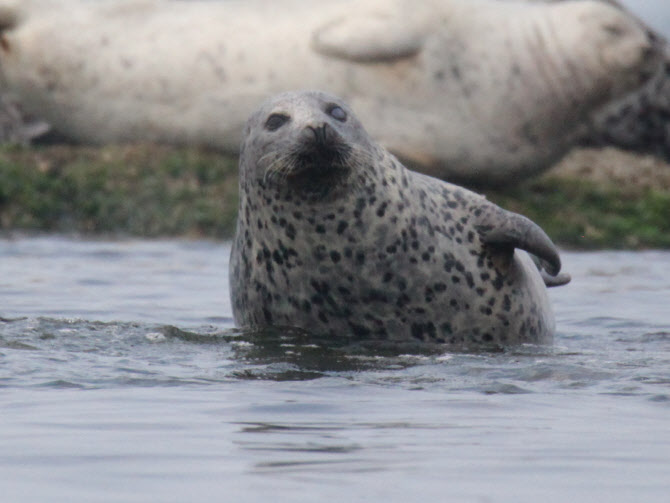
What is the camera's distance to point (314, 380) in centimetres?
489

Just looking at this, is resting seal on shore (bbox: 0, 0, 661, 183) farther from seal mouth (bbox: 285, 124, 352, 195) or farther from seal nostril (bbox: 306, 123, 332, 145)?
seal nostril (bbox: 306, 123, 332, 145)

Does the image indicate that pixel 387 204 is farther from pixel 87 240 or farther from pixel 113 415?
pixel 87 240

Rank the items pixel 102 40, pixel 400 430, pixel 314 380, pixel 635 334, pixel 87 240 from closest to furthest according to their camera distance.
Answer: pixel 400 430 < pixel 314 380 < pixel 635 334 < pixel 87 240 < pixel 102 40

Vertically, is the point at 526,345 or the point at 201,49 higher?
the point at 201,49

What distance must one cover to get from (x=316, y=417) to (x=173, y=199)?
741cm

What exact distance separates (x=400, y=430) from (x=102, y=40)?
8.91m

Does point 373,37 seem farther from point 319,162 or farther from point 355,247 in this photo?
point 319,162

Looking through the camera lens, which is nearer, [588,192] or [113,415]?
[113,415]

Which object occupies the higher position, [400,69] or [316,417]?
[400,69]

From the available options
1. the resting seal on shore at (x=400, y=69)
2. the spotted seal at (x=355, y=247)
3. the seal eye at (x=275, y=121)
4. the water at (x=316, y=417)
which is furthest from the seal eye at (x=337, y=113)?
the resting seal on shore at (x=400, y=69)

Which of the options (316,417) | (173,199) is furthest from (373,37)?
(316,417)

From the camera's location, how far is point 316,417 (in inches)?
165

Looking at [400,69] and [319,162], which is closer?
[319,162]

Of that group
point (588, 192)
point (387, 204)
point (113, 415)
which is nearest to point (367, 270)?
point (387, 204)
